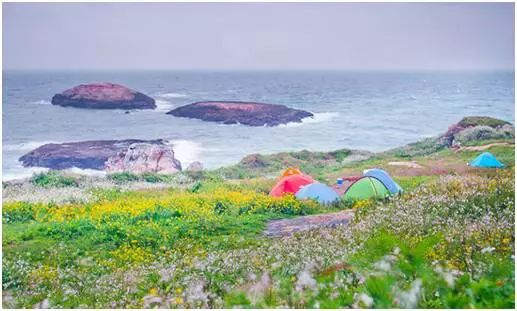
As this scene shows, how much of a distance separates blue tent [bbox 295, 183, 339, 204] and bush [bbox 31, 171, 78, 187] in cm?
481

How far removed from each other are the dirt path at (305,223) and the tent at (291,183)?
1.32 m

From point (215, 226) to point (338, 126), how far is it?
3504mm

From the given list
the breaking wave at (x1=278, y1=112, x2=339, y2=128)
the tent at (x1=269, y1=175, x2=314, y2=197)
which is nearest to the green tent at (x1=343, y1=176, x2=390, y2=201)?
the tent at (x1=269, y1=175, x2=314, y2=197)

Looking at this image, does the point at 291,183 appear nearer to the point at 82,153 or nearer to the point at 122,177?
the point at 122,177

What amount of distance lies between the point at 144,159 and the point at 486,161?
278 inches

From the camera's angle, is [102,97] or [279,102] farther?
[279,102]

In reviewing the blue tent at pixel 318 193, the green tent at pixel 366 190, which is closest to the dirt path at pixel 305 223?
the blue tent at pixel 318 193

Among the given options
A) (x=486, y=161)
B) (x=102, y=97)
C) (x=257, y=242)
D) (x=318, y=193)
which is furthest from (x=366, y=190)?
(x=102, y=97)

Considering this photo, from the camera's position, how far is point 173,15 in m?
10.4

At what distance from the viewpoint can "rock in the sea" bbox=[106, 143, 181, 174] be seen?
1178 centimetres

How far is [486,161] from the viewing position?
12.1m

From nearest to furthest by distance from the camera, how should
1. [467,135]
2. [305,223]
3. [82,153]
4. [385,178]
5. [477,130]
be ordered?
[305,223] → [385,178] → [82,153] → [477,130] → [467,135]

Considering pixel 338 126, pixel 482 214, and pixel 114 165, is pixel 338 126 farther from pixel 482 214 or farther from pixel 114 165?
pixel 114 165

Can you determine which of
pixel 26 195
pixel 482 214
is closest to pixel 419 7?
pixel 482 214
